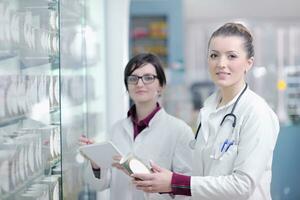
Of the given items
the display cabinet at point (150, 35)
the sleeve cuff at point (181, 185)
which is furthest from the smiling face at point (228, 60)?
the display cabinet at point (150, 35)

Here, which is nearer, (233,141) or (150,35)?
(233,141)

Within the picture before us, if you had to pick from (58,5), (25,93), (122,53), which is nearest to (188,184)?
(25,93)

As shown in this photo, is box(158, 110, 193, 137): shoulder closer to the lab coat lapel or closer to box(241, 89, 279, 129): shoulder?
the lab coat lapel

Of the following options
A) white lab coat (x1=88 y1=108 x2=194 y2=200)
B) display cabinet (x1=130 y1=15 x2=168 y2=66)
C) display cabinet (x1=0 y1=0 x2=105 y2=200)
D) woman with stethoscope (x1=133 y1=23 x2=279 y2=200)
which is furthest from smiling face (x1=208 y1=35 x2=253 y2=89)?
display cabinet (x1=130 y1=15 x2=168 y2=66)

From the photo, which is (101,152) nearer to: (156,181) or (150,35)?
(156,181)

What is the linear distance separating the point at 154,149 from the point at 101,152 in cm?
30

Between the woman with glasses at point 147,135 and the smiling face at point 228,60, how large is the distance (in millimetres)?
472

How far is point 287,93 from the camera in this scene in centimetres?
531

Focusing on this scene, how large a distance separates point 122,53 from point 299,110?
109 inches

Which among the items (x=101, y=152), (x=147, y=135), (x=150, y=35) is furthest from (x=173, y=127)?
(x=150, y=35)

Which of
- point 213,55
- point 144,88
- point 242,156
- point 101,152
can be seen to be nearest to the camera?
point 242,156

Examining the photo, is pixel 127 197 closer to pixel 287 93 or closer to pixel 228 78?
pixel 228 78

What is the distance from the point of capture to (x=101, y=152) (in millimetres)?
1758

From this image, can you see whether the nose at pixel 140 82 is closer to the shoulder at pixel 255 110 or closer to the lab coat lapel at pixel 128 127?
the lab coat lapel at pixel 128 127
